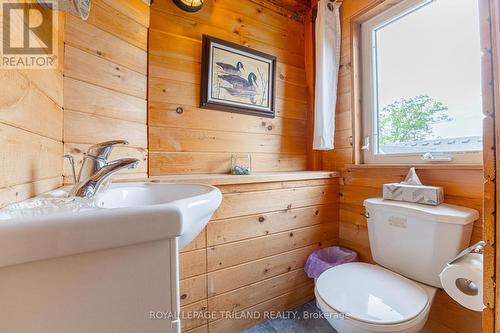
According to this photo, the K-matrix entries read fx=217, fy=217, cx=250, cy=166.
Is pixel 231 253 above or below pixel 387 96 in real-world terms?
below

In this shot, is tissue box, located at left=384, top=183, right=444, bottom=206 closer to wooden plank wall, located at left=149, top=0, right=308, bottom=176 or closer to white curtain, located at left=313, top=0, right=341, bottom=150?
white curtain, located at left=313, top=0, right=341, bottom=150

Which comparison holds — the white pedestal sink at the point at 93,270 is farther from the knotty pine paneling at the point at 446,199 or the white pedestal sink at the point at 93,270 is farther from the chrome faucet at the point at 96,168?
the knotty pine paneling at the point at 446,199

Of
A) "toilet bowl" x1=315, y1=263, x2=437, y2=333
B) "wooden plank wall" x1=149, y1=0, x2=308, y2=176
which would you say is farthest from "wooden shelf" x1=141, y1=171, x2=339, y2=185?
"toilet bowl" x1=315, y1=263, x2=437, y2=333

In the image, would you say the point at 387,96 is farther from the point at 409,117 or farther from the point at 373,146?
the point at 373,146

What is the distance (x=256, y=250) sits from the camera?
121 centimetres

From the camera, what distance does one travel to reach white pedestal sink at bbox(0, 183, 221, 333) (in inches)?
11.3

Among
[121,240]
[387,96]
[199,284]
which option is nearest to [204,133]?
[199,284]

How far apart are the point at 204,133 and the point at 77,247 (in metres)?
1.09

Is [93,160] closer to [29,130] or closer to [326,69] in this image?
[29,130]

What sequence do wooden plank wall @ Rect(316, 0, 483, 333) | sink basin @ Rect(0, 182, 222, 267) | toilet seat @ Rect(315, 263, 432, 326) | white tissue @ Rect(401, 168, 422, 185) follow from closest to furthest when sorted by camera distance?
sink basin @ Rect(0, 182, 222, 267)
toilet seat @ Rect(315, 263, 432, 326)
wooden plank wall @ Rect(316, 0, 483, 333)
white tissue @ Rect(401, 168, 422, 185)

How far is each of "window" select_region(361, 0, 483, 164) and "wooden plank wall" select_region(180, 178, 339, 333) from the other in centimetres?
51

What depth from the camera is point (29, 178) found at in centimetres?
58

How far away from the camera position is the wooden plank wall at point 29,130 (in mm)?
483

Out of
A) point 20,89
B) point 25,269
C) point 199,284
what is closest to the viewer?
point 25,269
